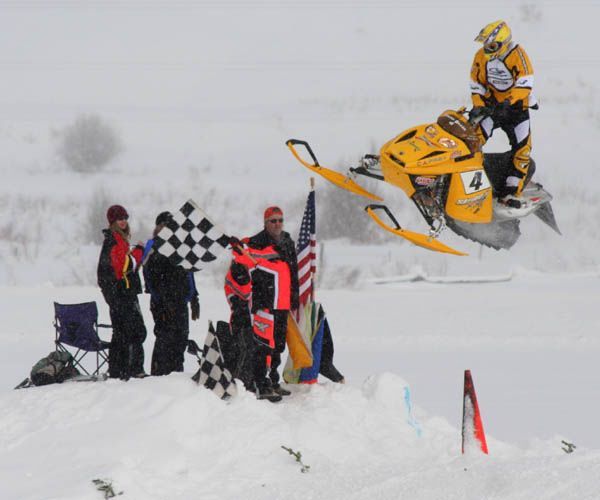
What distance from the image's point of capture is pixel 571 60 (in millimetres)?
47594

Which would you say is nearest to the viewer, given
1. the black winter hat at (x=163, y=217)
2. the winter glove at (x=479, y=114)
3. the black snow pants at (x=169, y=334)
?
the winter glove at (x=479, y=114)

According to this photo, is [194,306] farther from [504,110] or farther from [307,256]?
[504,110]

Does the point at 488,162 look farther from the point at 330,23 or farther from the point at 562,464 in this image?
the point at 330,23

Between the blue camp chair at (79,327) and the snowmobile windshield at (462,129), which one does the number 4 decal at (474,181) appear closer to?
the snowmobile windshield at (462,129)

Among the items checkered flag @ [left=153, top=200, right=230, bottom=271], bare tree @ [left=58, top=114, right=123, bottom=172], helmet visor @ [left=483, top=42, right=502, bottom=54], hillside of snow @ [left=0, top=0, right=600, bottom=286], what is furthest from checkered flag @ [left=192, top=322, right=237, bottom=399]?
bare tree @ [left=58, top=114, right=123, bottom=172]

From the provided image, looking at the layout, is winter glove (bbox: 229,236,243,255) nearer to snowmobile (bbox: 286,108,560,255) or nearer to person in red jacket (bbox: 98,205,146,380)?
snowmobile (bbox: 286,108,560,255)

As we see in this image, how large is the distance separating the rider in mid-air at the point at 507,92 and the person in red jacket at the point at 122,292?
3.07 m

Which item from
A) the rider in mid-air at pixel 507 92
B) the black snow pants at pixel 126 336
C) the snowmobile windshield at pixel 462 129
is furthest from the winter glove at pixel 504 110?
the black snow pants at pixel 126 336

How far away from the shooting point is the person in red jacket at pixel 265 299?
7301mm

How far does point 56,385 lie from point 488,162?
11.9ft

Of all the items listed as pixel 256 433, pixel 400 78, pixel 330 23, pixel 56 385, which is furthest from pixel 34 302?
pixel 330 23

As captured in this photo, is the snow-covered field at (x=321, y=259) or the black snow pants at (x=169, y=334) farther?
the black snow pants at (x=169, y=334)

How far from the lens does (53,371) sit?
7.75m

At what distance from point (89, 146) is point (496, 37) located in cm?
Result: 3424
